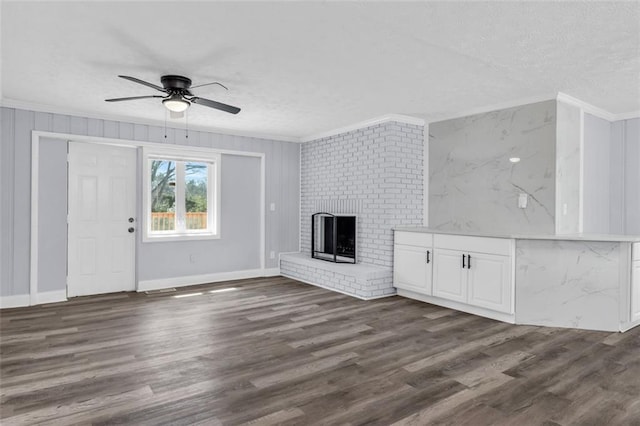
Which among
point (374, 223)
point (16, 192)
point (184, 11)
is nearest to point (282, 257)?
point (374, 223)

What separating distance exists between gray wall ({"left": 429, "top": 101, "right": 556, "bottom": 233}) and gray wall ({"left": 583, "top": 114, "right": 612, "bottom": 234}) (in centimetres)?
81

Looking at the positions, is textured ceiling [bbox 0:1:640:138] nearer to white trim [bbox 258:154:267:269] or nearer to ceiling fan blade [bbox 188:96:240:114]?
ceiling fan blade [bbox 188:96:240:114]

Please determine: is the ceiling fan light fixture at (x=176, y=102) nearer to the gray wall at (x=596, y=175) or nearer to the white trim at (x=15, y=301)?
the white trim at (x=15, y=301)

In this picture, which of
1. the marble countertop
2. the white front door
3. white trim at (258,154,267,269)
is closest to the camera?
the marble countertop

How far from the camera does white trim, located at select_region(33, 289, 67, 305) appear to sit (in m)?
4.85

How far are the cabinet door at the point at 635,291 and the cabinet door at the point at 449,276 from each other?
1.54 m

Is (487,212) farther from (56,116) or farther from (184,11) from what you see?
(56,116)

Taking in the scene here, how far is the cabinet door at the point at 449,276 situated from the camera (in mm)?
4531

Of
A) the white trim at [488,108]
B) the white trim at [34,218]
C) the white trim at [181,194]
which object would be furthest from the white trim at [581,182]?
the white trim at [34,218]

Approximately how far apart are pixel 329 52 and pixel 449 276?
296cm

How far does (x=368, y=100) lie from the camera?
14.8 ft

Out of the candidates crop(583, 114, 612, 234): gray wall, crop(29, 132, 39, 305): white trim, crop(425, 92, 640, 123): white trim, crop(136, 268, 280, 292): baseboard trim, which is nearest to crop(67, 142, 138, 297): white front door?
crop(136, 268, 280, 292): baseboard trim

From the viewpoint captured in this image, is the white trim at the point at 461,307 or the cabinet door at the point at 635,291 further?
the white trim at the point at 461,307

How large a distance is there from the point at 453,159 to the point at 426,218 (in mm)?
928
